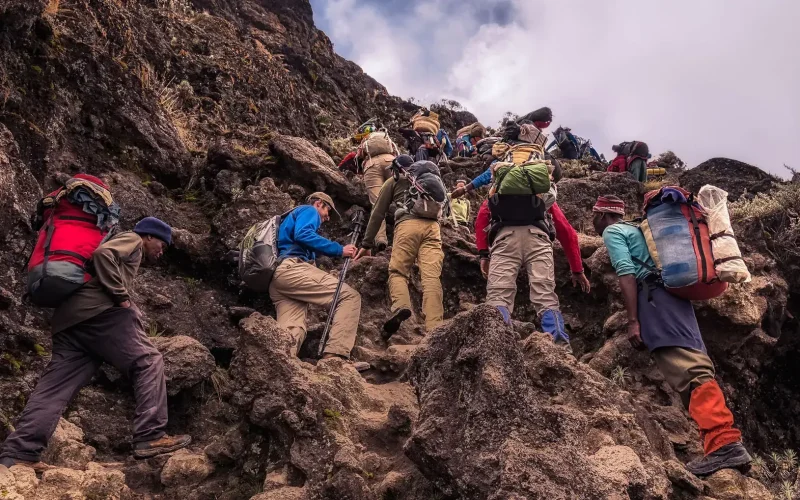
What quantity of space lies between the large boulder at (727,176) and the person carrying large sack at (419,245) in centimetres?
866

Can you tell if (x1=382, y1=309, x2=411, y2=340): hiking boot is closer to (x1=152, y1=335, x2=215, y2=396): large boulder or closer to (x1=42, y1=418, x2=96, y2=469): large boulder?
(x1=152, y1=335, x2=215, y2=396): large boulder

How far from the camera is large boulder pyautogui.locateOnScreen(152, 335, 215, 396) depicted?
691 cm

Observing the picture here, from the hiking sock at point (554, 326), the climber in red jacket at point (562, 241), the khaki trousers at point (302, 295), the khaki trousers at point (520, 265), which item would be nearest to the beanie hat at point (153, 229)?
the khaki trousers at point (302, 295)

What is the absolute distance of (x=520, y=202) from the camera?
25.9 ft

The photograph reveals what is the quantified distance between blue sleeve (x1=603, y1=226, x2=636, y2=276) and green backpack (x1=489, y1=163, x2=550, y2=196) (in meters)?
0.97

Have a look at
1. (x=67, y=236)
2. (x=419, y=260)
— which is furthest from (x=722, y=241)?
(x=67, y=236)

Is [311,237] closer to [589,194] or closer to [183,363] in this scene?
[183,363]

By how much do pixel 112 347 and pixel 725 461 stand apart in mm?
5583

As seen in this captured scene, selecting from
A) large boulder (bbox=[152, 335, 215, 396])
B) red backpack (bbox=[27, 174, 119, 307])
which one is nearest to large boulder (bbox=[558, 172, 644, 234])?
large boulder (bbox=[152, 335, 215, 396])

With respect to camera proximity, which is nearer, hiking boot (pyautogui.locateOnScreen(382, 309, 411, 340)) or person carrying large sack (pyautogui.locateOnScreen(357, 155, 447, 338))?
hiking boot (pyautogui.locateOnScreen(382, 309, 411, 340))

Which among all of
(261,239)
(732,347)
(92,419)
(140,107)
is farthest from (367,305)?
(140,107)

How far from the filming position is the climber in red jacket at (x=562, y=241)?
8602 mm

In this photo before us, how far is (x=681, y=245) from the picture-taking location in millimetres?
6445

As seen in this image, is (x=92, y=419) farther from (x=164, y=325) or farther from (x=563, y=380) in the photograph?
(x=563, y=380)
